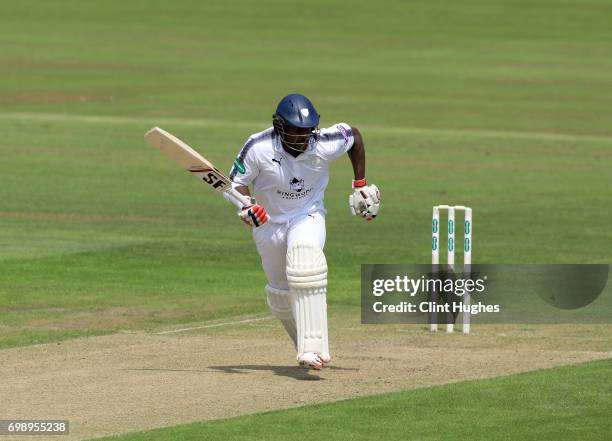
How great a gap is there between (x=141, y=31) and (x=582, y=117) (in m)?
26.0

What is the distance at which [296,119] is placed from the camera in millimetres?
11461

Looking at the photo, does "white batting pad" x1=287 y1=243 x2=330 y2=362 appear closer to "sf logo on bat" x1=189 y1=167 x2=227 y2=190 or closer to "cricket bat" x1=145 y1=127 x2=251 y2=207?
"cricket bat" x1=145 y1=127 x2=251 y2=207

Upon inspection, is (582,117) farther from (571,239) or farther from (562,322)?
(562,322)

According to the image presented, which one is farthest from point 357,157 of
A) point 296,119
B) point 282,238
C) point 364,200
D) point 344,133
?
point 282,238

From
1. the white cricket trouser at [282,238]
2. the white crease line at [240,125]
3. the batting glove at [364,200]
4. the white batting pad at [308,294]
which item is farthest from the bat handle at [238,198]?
the white crease line at [240,125]

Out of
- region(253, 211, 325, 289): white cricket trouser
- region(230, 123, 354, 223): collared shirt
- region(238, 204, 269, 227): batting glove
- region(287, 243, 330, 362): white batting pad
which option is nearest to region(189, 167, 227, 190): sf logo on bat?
region(230, 123, 354, 223): collared shirt

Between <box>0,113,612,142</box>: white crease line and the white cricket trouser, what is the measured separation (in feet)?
73.3

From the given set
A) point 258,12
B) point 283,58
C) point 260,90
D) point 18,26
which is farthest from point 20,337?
point 258,12

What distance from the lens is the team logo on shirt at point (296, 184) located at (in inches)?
461

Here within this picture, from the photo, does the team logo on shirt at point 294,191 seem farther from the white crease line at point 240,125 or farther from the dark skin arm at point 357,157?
the white crease line at point 240,125

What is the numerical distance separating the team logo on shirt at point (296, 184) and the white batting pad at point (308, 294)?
1.62 ft

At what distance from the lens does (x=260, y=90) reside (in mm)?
42938

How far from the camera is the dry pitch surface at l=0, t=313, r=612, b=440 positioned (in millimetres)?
10297

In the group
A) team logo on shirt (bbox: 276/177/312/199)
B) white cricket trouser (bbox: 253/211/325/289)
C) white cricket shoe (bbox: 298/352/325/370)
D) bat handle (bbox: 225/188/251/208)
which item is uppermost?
team logo on shirt (bbox: 276/177/312/199)
